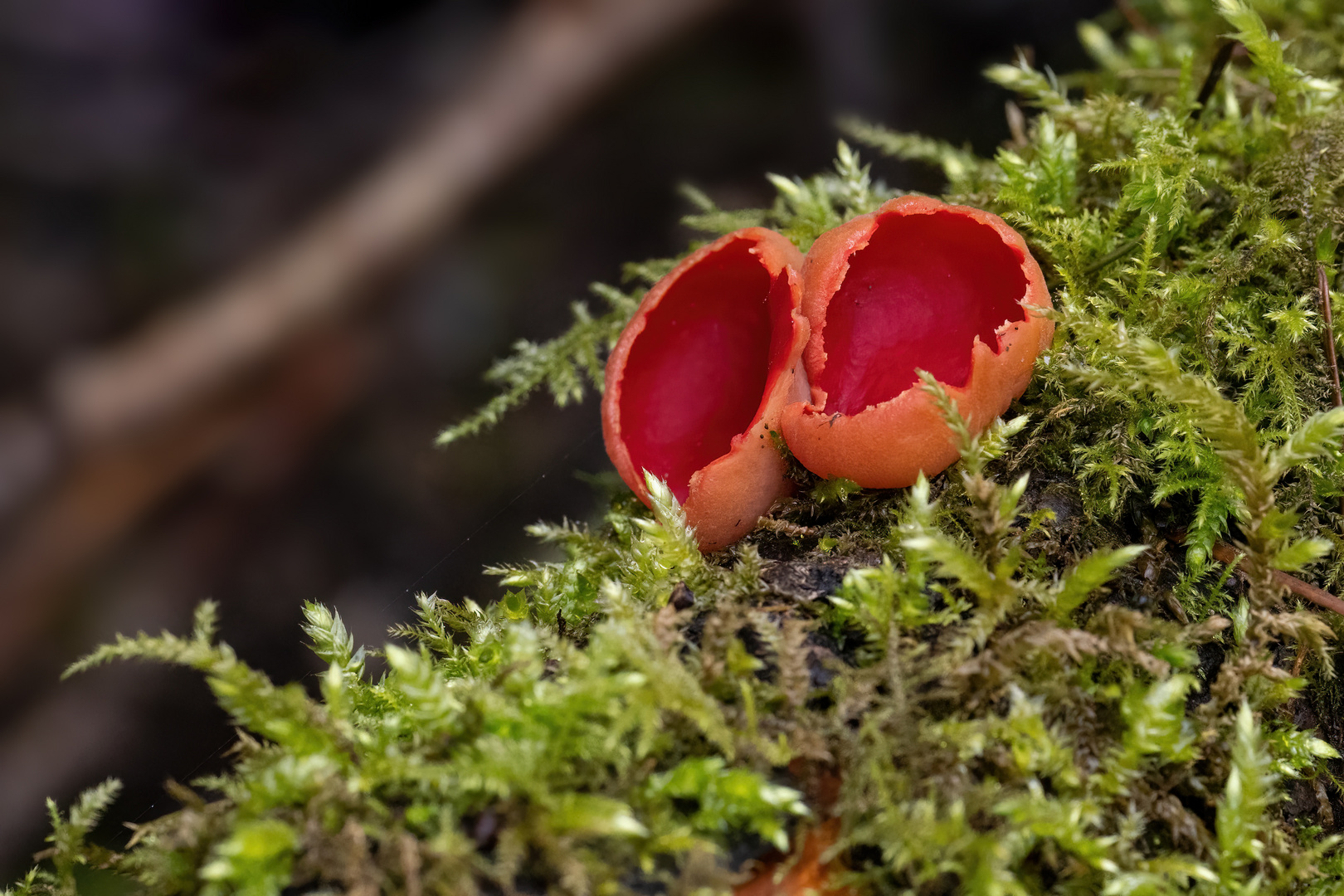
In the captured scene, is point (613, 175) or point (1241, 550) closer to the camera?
point (1241, 550)

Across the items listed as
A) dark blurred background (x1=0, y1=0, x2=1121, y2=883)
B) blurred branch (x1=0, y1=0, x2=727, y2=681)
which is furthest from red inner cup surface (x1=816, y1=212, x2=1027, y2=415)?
blurred branch (x1=0, y1=0, x2=727, y2=681)

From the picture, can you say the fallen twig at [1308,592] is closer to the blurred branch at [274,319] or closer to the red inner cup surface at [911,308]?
the red inner cup surface at [911,308]

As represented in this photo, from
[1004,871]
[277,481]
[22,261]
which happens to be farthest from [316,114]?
[1004,871]

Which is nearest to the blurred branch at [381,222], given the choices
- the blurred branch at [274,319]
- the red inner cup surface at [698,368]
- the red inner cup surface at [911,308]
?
the blurred branch at [274,319]

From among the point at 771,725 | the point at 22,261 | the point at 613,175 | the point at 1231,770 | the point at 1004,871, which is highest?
the point at 22,261

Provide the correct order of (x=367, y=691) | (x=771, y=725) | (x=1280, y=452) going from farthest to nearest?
1. (x=367, y=691)
2. (x=1280, y=452)
3. (x=771, y=725)

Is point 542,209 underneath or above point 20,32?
underneath

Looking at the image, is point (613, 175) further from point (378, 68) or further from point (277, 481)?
point (277, 481)
